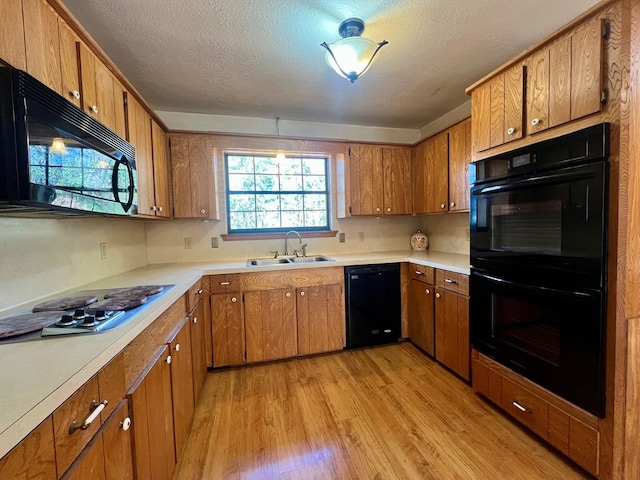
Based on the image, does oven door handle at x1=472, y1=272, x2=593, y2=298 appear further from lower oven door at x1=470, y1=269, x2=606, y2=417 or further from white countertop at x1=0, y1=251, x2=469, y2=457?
white countertop at x1=0, y1=251, x2=469, y2=457

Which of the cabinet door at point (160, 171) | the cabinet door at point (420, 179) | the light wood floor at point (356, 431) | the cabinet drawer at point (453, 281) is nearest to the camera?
the light wood floor at point (356, 431)

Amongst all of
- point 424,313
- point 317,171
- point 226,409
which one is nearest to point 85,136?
point 226,409

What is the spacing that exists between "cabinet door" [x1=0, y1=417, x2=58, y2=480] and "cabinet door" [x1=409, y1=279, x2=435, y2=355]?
2.51m

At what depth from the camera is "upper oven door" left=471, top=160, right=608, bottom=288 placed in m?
1.25

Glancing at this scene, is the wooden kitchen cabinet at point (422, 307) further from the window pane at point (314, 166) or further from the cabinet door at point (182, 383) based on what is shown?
the cabinet door at point (182, 383)

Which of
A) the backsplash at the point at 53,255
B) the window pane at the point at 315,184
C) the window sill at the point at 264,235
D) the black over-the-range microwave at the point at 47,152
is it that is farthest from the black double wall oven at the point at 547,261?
the backsplash at the point at 53,255

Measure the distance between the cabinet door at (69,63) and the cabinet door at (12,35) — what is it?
0.21m

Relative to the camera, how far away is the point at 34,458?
57 cm

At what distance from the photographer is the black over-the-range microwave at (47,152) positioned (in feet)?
2.66

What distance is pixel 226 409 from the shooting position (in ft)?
6.47

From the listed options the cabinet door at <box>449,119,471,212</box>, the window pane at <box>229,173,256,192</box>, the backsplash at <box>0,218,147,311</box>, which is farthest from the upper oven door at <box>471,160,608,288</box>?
the backsplash at <box>0,218,147,311</box>

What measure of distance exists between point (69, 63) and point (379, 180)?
2622 millimetres

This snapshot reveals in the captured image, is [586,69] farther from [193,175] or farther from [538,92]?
[193,175]

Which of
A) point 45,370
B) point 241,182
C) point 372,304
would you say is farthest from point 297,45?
point 372,304
